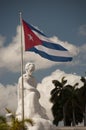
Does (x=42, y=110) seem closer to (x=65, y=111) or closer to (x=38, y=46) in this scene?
(x=38, y=46)

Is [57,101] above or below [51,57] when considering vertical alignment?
above

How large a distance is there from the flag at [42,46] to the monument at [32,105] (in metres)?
2.66

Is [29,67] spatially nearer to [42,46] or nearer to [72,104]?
[42,46]

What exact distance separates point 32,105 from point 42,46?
3.65 meters

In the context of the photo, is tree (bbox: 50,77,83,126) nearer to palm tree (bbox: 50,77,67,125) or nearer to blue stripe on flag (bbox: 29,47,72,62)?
palm tree (bbox: 50,77,67,125)

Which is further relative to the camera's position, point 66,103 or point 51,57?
point 66,103

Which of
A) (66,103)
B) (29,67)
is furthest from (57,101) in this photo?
(29,67)

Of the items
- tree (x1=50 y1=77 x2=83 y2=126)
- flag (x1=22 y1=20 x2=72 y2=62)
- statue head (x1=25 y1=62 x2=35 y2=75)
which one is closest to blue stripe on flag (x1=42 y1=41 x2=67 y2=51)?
flag (x1=22 y1=20 x2=72 y2=62)

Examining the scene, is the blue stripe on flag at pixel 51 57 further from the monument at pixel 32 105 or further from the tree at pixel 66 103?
the tree at pixel 66 103

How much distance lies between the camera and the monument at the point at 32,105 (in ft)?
78.5

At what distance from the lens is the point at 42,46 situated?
923 inches

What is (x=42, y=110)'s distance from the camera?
25641 mm

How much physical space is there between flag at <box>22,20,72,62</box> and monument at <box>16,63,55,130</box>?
2.66m

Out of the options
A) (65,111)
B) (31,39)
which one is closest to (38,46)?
(31,39)
